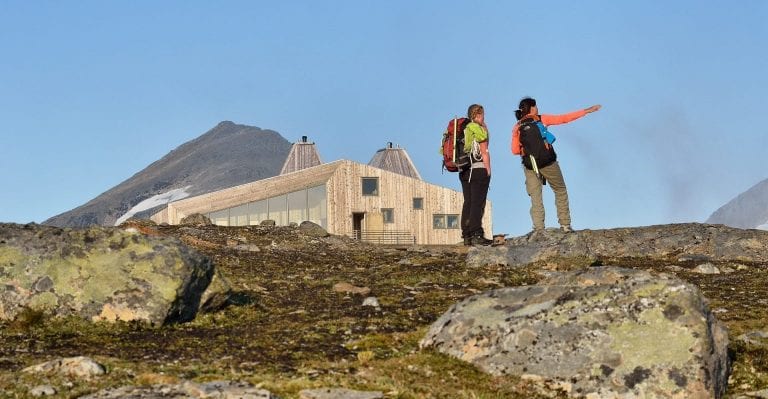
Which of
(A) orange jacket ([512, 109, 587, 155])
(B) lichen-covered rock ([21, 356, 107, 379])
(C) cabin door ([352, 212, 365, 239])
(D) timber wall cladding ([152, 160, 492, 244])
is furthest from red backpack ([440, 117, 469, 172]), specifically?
(C) cabin door ([352, 212, 365, 239])

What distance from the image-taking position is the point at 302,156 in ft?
330

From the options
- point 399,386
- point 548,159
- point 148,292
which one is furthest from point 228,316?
point 548,159

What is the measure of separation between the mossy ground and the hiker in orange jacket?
2.46 m

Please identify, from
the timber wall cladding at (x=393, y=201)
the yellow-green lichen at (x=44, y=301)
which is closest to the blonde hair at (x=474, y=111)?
the yellow-green lichen at (x=44, y=301)

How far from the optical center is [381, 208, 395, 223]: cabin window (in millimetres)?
76812

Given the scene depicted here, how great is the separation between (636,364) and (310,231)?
68.7 ft

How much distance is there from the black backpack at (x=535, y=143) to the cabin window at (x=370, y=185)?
5408cm

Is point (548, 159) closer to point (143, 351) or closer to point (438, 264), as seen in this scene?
point (438, 264)

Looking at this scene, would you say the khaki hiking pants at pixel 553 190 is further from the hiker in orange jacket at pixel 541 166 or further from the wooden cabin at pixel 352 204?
the wooden cabin at pixel 352 204

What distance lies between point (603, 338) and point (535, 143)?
37.3ft

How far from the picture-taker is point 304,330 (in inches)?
489

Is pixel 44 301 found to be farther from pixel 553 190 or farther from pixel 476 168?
pixel 553 190

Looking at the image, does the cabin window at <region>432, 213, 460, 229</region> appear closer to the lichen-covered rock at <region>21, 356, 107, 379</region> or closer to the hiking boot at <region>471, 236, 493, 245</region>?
the hiking boot at <region>471, 236, 493, 245</region>

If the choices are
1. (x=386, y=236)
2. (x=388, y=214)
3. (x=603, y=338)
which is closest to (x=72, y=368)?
(x=603, y=338)
